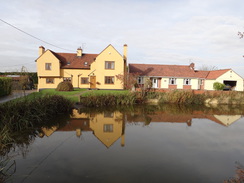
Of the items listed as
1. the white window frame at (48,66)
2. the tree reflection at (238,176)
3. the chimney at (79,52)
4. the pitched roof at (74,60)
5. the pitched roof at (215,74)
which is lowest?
the tree reflection at (238,176)

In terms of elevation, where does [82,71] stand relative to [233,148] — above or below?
above

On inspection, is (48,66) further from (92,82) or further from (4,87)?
(4,87)

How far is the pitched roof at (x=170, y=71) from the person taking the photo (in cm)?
2903

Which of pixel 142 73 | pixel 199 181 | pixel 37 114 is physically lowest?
pixel 199 181

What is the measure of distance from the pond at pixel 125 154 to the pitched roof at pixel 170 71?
66.2ft

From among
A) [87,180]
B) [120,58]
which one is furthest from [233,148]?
[120,58]

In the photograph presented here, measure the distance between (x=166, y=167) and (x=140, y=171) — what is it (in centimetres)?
87

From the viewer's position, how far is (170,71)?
1174 inches

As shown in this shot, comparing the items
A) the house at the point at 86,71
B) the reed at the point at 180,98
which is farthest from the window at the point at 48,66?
the reed at the point at 180,98

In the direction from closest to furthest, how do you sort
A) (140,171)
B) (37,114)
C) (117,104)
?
1. (140,171)
2. (37,114)
3. (117,104)

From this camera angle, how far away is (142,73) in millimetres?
29250

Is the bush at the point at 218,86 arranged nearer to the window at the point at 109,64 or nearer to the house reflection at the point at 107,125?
the window at the point at 109,64

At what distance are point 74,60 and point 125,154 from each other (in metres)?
24.6

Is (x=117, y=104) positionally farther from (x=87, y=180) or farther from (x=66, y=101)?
(x=87, y=180)
